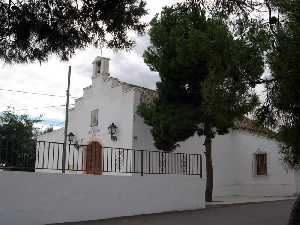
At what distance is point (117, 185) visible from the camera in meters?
13.5

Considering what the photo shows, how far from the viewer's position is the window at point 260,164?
2446 cm

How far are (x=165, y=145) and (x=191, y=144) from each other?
10.5ft

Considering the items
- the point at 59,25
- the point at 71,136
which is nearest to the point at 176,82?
the point at 71,136

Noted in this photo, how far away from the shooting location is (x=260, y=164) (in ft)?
81.2

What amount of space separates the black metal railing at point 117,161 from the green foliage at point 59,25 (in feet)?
18.3

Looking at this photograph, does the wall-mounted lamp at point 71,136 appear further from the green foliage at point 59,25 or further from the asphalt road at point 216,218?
the green foliage at point 59,25

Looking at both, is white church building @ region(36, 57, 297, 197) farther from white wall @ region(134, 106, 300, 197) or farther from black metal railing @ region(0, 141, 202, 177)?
black metal railing @ region(0, 141, 202, 177)

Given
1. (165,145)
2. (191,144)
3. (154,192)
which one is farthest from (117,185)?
(191,144)

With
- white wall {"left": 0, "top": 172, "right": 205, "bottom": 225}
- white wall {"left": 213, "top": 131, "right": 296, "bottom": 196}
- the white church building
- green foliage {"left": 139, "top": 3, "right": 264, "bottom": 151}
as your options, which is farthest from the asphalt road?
white wall {"left": 213, "top": 131, "right": 296, "bottom": 196}

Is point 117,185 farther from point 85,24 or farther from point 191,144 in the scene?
point 191,144

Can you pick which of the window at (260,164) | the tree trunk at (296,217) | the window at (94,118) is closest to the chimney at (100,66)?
the window at (94,118)

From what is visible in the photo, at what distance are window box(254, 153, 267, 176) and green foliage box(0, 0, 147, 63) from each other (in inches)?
731

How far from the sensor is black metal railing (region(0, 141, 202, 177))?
12.7 meters

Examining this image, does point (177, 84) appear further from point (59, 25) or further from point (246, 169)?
point (59, 25)
